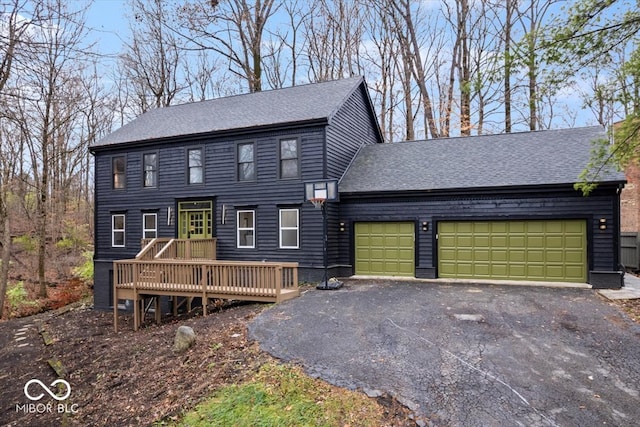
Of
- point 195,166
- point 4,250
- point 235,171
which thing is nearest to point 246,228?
point 235,171

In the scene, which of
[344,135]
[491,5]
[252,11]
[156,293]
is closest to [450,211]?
[344,135]

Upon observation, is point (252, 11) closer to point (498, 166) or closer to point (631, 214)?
point (498, 166)

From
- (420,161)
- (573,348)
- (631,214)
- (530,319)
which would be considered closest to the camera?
(573,348)

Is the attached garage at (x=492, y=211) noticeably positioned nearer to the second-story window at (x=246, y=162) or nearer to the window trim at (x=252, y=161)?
the window trim at (x=252, y=161)

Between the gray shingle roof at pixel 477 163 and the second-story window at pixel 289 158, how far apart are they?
1671 mm

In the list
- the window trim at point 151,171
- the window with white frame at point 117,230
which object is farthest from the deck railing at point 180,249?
the window with white frame at point 117,230

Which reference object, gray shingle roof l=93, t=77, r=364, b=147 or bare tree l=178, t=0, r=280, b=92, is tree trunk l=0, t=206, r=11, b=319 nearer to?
gray shingle roof l=93, t=77, r=364, b=147

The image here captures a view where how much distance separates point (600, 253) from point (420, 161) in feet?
18.7

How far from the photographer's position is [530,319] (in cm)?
734

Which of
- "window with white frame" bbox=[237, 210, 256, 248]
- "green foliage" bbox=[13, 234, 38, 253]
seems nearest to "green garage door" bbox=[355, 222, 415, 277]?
"window with white frame" bbox=[237, 210, 256, 248]

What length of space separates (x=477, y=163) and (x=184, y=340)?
Answer: 387 inches

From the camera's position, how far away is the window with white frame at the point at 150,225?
1483 cm

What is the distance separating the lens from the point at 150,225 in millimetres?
14961

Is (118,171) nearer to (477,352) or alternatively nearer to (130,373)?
(130,373)
